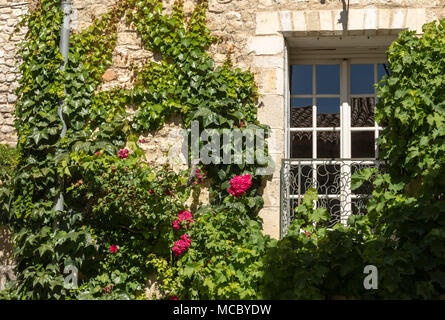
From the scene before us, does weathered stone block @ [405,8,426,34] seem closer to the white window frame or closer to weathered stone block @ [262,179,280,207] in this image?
the white window frame

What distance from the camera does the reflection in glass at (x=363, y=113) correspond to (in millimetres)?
5547

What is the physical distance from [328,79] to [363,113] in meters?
0.50

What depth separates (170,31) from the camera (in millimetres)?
5473

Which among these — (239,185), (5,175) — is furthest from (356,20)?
(5,175)

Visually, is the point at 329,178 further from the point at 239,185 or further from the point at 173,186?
the point at 173,186

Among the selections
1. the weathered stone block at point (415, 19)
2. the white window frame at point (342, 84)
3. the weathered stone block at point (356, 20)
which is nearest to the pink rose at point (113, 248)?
the white window frame at point (342, 84)

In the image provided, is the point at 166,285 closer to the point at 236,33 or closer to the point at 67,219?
the point at 67,219

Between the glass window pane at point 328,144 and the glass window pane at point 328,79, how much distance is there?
17.3 inches

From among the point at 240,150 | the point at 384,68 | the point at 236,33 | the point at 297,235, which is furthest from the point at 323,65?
the point at 297,235

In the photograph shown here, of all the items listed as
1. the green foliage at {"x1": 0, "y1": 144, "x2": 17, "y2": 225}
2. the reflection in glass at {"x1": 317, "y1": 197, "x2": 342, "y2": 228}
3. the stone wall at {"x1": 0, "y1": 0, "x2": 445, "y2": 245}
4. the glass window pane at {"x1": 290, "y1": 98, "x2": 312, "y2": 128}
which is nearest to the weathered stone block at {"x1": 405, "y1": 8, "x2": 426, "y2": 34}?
the stone wall at {"x1": 0, "y1": 0, "x2": 445, "y2": 245}

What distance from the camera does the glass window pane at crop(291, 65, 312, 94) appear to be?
5.68 m

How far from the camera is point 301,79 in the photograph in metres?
5.70
